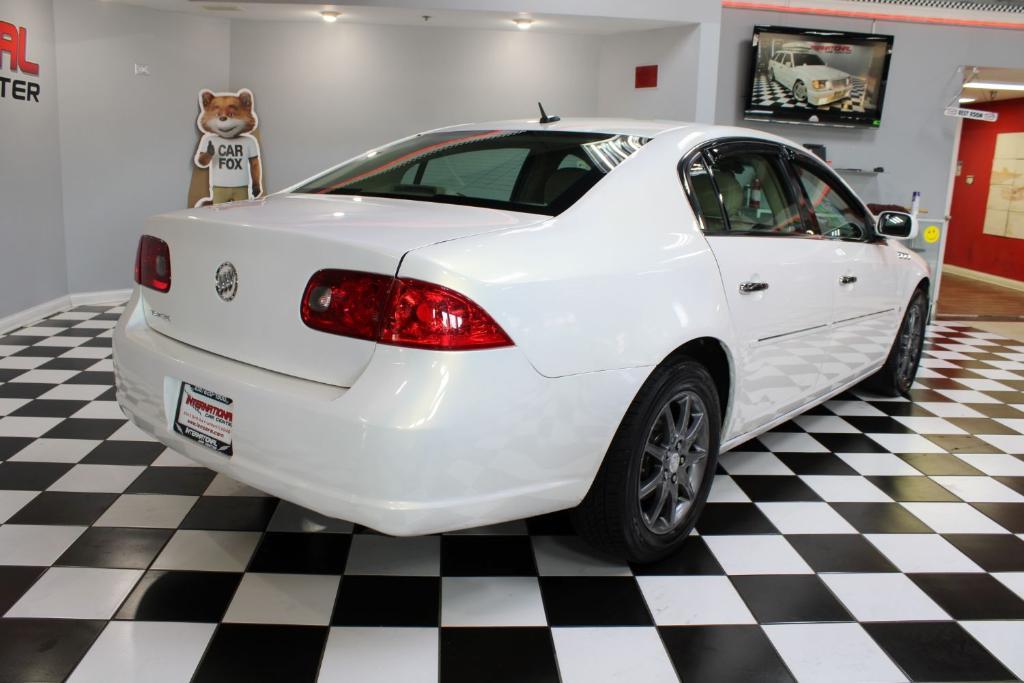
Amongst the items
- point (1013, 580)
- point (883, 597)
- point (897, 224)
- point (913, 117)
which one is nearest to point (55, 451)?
point (883, 597)

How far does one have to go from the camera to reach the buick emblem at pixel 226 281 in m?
1.89

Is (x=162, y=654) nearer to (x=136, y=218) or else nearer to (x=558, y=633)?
(x=558, y=633)

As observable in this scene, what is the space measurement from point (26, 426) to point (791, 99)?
625 cm

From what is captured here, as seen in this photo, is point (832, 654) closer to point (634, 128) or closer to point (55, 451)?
point (634, 128)

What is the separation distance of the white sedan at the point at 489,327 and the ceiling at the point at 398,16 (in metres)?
3.49

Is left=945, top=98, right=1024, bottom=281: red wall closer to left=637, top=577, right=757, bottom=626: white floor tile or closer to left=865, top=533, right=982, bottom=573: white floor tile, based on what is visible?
left=865, top=533, right=982, bottom=573: white floor tile

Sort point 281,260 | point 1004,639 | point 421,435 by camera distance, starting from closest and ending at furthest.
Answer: point 421,435 → point 281,260 → point 1004,639

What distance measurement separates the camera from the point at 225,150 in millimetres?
6387

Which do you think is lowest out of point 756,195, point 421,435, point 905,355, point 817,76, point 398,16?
point 905,355

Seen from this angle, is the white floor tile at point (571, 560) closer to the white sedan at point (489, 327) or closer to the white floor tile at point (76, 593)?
the white sedan at point (489, 327)

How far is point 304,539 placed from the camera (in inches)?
94.1

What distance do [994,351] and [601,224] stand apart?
463cm

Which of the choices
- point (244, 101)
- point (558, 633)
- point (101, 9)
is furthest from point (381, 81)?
point (558, 633)

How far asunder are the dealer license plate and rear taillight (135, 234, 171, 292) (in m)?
0.31
